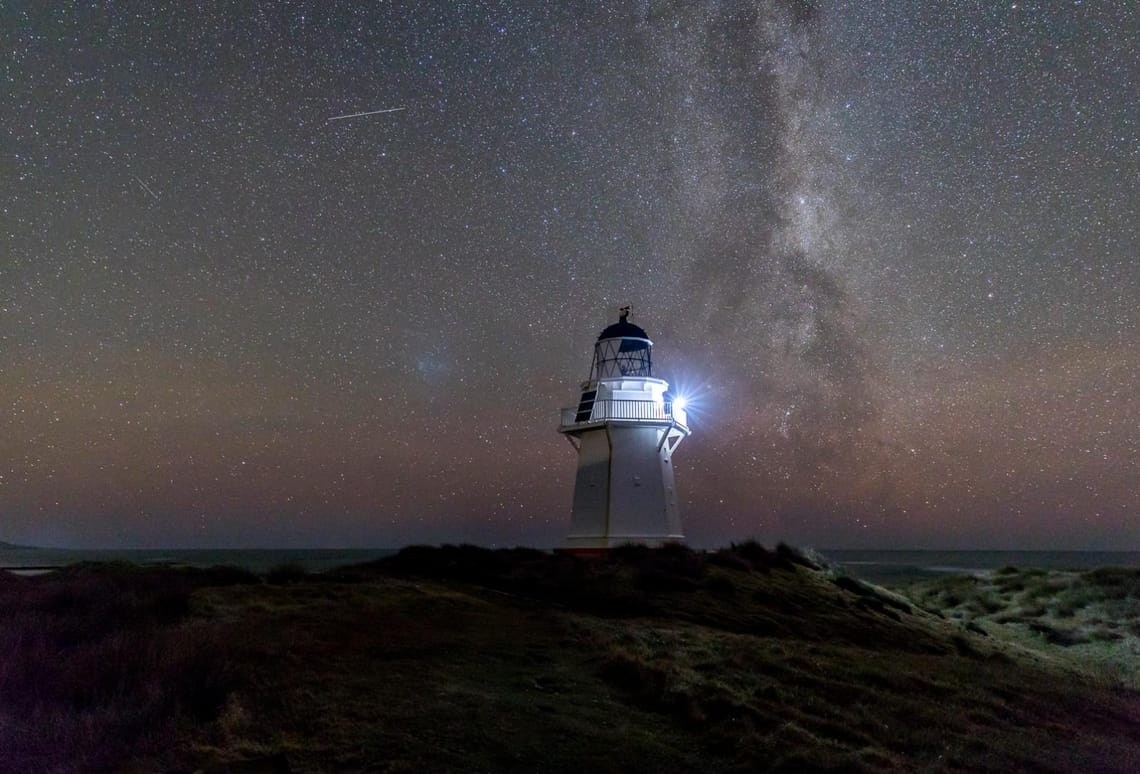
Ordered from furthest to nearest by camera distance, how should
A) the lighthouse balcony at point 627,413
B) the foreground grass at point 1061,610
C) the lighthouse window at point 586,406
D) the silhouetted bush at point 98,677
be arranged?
the lighthouse window at point 586,406
the lighthouse balcony at point 627,413
the foreground grass at point 1061,610
the silhouetted bush at point 98,677

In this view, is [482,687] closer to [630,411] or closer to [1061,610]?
[630,411]

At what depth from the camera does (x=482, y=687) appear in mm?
8312

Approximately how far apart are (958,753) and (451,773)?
572cm

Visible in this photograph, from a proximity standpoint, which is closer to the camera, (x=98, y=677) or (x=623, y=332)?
(x=98, y=677)

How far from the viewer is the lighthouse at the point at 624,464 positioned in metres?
23.4

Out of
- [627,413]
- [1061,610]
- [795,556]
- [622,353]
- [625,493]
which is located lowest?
[1061,610]

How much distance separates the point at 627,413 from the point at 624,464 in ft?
5.75

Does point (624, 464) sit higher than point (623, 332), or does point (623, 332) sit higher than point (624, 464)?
point (623, 332)

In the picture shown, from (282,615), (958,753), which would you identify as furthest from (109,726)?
(958,753)

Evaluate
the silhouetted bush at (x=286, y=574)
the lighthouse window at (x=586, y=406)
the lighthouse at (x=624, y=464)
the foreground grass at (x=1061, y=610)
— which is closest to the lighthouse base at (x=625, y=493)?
the lighthouse at (x=624, y=464)

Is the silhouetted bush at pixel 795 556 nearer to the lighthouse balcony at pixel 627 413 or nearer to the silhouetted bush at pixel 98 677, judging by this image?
the lighthouse balcony at pixel 627 413

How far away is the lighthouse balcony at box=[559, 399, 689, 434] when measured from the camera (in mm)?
23734

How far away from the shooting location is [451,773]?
5812mm

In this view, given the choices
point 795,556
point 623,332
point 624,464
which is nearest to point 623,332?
point 623,332
